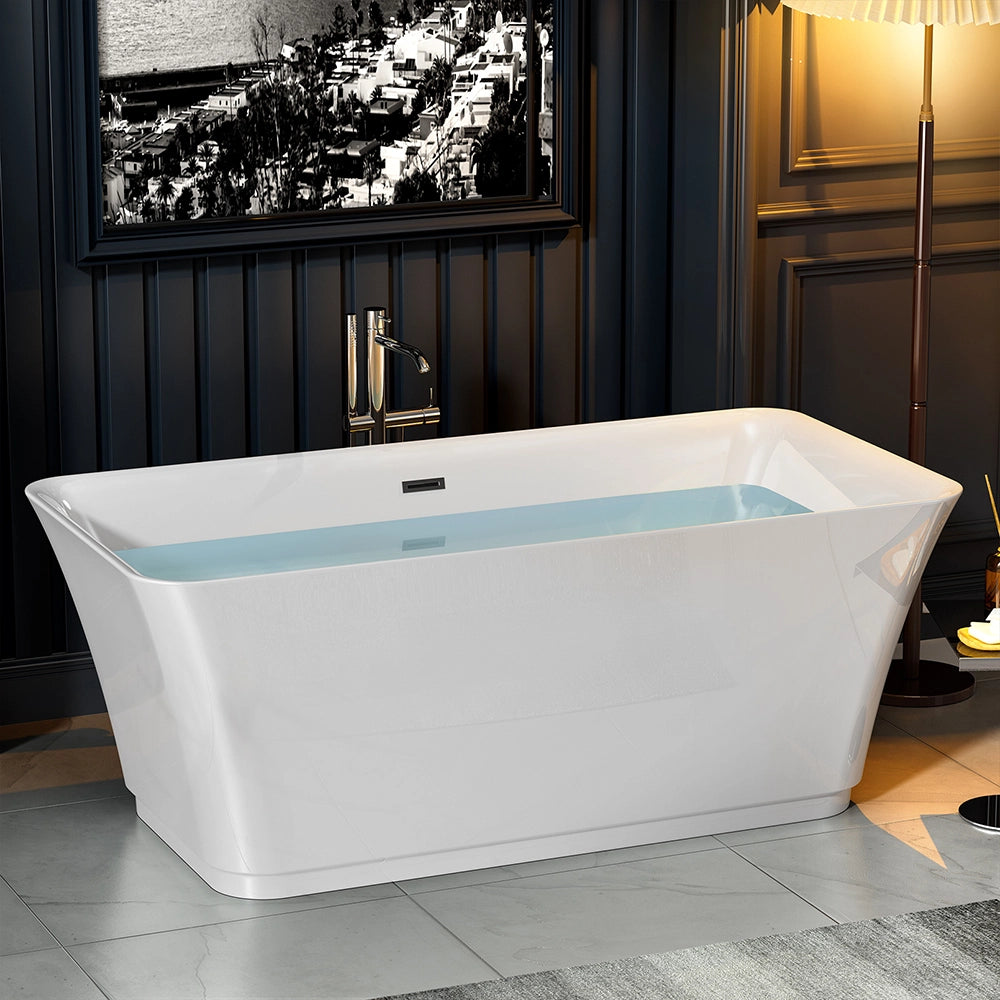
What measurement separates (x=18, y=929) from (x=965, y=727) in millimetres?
1960

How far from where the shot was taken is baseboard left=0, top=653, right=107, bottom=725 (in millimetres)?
3480

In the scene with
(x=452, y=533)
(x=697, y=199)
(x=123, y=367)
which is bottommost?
(x=452, y=533)

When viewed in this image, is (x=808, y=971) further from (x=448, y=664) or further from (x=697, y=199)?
(x=697, y=199)

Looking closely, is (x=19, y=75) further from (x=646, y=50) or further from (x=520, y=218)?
(x=646, y=50)

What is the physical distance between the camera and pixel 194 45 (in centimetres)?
331

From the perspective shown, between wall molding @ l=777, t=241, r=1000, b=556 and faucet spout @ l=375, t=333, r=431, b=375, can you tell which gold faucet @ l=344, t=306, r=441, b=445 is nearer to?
faucet spout @ l=375, t=333, r=431, b=375

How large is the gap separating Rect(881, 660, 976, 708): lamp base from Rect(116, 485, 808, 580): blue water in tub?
22.4 inches

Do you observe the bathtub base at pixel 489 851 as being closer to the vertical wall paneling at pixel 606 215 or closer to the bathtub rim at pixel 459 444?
the bathtub rim at pixel 459 444

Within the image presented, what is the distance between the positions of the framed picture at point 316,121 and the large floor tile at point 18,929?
4.33ft

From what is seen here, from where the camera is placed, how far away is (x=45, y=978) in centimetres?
247

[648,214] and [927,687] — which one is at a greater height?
[648,214]

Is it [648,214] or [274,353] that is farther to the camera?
[648,214]

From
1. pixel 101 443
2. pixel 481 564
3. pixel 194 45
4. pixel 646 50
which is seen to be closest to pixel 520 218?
pixel 646 50

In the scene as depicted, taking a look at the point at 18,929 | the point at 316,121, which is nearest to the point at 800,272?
the point at 316,121
